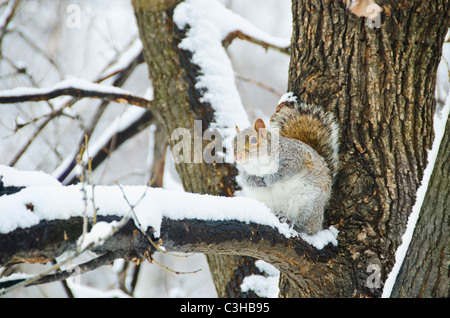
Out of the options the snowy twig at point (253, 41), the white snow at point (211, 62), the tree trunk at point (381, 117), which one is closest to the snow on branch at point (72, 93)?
the white snow at point (211, 62)

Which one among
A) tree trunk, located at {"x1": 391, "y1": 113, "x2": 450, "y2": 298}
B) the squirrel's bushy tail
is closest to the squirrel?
the squirrel's bushy tail

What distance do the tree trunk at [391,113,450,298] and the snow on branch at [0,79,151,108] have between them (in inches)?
69.3

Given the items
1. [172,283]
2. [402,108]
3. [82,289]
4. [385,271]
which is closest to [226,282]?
[385,271]

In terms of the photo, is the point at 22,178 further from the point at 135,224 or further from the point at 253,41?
the point at 253,41

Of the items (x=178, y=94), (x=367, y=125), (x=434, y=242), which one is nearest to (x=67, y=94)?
(x=178, y=94)

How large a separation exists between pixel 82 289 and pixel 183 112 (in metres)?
1.37

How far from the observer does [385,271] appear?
71.5 inches

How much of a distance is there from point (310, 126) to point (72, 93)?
1367 millimetres

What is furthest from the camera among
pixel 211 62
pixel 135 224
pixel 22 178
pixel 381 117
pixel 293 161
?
pixel 211 62

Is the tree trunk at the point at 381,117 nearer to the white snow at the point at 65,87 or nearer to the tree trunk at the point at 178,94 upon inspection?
the tree trunk at the point at 178,94

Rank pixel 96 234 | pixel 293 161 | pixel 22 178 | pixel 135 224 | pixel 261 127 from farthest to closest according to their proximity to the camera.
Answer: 1. pixel 261 127
2. pixel 293 161
3. pixel 22 178
4. pixel 135 224
5. pixel 96 234

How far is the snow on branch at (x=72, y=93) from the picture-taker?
2289 millimetres

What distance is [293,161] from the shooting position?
2.06 m

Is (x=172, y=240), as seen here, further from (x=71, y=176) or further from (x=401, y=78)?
(x=71, y=176)
